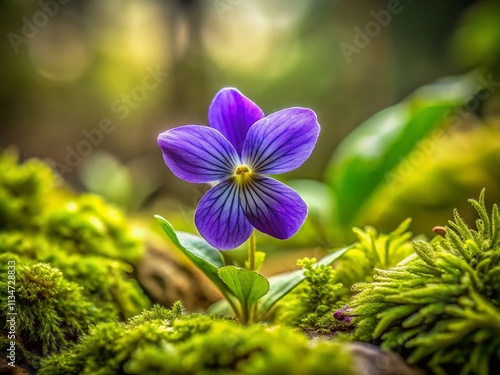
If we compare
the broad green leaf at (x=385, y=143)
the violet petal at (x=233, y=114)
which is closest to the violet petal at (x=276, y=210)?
the violet petal at (x=233, y=114)

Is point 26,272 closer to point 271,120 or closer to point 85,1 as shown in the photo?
point 271,120

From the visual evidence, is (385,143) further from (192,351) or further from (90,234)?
(192,351)

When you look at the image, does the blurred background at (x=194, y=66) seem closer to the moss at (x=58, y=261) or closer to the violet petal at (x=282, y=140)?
the moss at (x=58, y=261)

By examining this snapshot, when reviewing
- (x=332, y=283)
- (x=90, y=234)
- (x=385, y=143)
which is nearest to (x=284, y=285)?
(x=332, y=283)

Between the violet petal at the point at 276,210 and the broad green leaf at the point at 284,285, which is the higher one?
the violet petal at the point at 276,210

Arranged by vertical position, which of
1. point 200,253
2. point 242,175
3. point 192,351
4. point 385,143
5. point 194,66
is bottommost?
point 192,351
